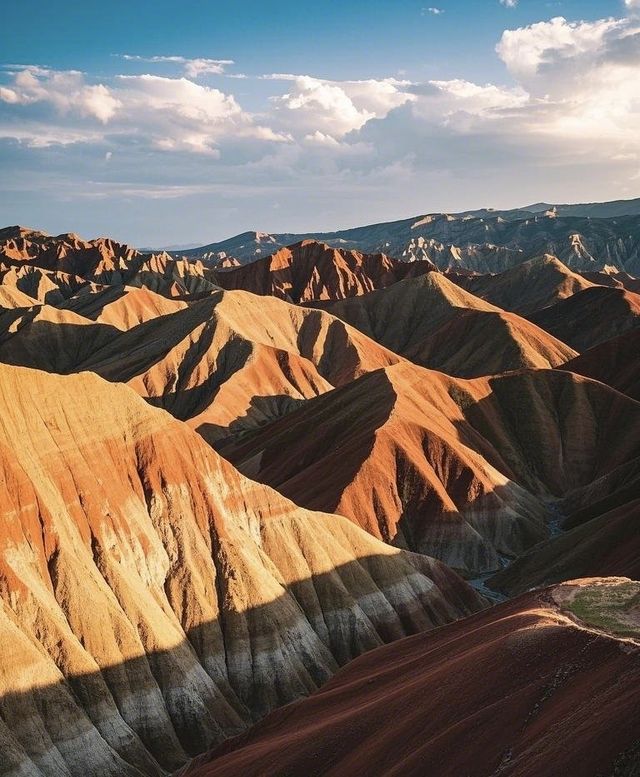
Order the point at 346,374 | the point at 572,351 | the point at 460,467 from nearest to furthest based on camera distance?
the point at 460,467
the point at 346,374
the point at 572,351

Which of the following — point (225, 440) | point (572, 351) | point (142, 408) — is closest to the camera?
point (142, 408)

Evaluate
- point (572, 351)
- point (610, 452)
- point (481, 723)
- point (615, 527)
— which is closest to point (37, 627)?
point (481, 723)

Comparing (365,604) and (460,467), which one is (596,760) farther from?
(460,467)

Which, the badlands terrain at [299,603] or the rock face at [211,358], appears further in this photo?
the rock face at [211,358]

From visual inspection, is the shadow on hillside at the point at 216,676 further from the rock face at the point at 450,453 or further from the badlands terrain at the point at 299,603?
the rock face at the point at 450,453

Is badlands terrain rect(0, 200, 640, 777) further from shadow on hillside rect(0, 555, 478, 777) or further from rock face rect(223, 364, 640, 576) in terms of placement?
rock face rect(223, 364, 640, 576)

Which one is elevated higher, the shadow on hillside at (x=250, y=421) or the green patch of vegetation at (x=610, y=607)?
the green patch of vegetation at (x=610, y=607)

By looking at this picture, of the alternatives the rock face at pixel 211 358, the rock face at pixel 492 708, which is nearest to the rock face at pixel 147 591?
the rock face at pixel 492 708
